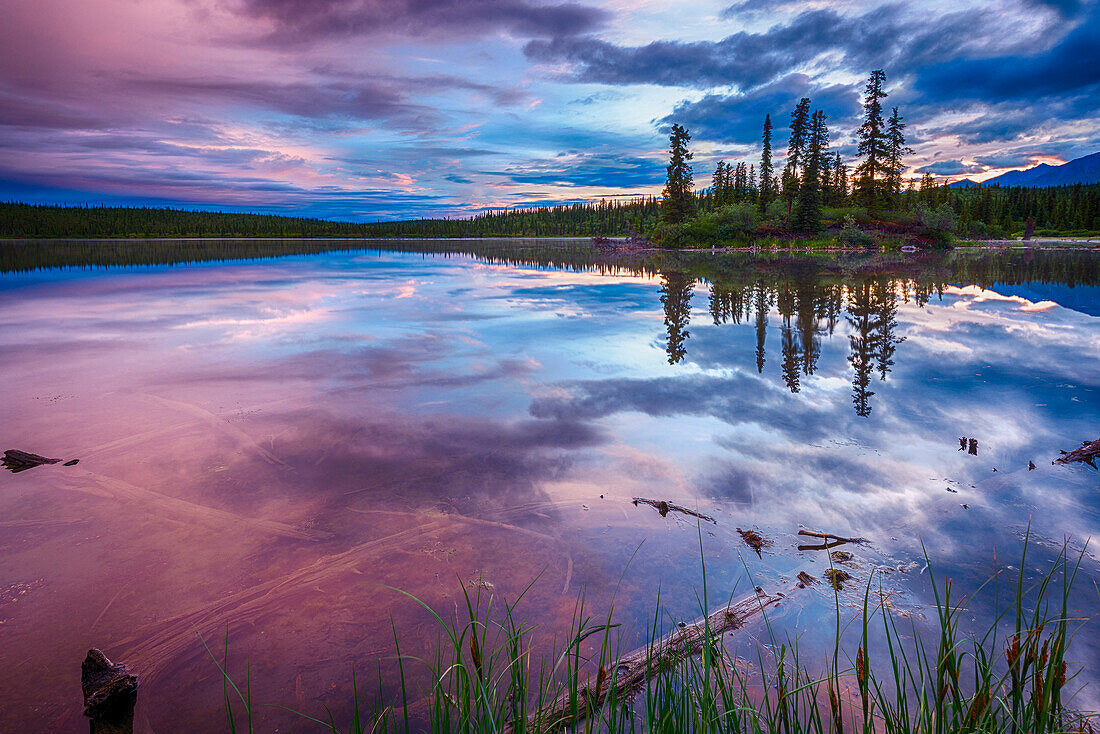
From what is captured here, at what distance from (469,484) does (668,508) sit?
2.02 m

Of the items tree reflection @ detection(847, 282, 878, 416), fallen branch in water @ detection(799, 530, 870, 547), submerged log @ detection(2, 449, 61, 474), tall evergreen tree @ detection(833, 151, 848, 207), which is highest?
tall evergreen tree @ detection(833, 151, 848, 207)

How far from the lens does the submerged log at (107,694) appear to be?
3027 mm

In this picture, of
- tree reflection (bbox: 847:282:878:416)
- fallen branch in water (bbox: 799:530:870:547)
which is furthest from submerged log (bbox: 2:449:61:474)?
tree reflection (bbox: 847:282:878:416)

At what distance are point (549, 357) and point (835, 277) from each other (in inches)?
784

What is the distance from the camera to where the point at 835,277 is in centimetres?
2580

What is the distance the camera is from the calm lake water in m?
3.71

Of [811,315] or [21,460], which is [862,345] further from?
[21,460]

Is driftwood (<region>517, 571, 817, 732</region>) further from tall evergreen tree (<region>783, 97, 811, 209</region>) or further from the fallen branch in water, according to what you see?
tall evergreen tree (<region>783, 97, 811, 209</region>)

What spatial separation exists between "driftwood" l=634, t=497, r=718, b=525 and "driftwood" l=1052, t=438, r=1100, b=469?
423 cm

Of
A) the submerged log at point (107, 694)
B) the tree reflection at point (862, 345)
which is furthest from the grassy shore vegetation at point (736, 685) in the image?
the tree reflection at point (862, 345)

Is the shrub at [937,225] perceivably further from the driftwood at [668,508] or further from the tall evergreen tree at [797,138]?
the driftwood at [668,508]

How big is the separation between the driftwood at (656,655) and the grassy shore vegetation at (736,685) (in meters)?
0.02

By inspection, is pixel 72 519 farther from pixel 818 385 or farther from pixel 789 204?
pixel 789 204

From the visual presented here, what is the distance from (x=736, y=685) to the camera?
316cm
